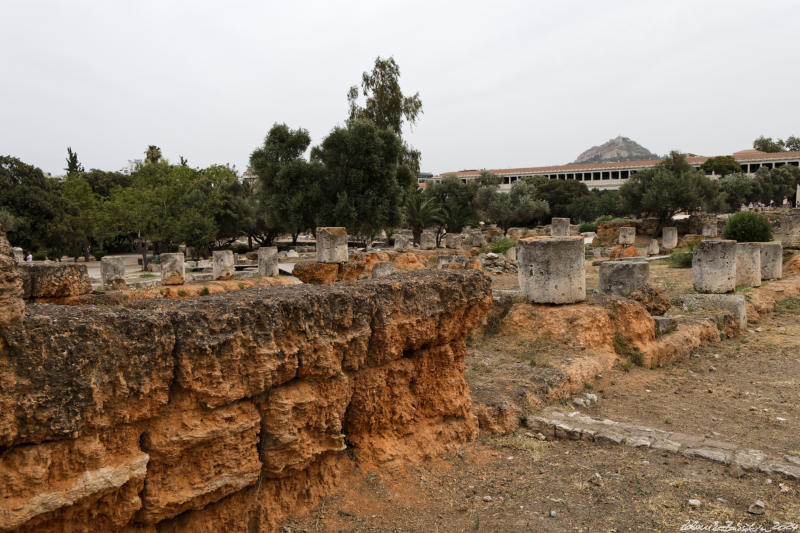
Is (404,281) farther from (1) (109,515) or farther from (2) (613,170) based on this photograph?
(2) (613,170)

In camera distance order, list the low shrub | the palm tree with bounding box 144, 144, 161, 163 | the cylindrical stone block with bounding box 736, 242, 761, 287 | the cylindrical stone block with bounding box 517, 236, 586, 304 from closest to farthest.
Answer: the cylindrical stone block with bounding box 517, 236, 586, 304 < the cylindrical stone block with bounding box 736, 242, 761, 287 < the low shrub < the palm tree with bounding box 144, 144, 161, 163

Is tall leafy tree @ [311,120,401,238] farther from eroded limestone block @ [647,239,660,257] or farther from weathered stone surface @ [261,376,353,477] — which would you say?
weathered stone surface @ [261,376,353,477]

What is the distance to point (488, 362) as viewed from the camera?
8.05 meters

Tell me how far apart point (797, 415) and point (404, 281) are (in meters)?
5.41

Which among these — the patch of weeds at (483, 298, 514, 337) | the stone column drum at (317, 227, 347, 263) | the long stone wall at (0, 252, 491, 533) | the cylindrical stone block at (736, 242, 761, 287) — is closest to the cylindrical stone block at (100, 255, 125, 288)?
the stone column drum at (317, 227, 347, 263)

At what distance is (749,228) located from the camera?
58.7 feet

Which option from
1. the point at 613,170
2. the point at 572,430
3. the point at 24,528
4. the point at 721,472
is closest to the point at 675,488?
the point at 721,472

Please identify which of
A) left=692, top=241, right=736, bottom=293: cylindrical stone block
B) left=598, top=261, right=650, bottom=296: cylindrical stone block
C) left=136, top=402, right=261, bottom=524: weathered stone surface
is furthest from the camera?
left=692, top=241, right=736, bottom=293: cylindrical stone block

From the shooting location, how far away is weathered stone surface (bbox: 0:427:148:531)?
103 inches

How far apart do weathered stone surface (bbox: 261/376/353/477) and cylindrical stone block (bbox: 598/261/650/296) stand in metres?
9.15

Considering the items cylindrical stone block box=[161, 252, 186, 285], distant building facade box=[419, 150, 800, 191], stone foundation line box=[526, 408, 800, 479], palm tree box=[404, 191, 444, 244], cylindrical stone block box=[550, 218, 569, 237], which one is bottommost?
stone foundation line box=[526, 408, 800, 479]

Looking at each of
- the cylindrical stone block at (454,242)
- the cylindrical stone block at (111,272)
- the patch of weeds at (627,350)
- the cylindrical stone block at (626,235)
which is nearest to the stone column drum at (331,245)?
the cylindrical stone block at (111,272)

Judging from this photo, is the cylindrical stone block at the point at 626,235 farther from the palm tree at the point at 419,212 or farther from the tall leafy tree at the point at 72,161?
the tall leafy tree at the point at 72,161

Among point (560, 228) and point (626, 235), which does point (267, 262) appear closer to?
point (560, 228)
